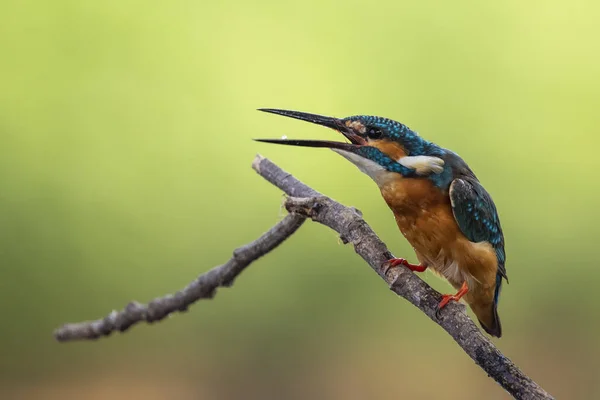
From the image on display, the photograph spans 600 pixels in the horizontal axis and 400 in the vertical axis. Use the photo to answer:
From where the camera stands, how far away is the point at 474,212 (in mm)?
1312

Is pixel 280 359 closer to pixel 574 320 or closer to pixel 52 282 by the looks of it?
pixel 52 282

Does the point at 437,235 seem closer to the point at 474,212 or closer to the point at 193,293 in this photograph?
the point at 474,212

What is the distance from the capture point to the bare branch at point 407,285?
0.96 metres

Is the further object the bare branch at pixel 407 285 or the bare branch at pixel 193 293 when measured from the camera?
the bare branch at pixel 193 293

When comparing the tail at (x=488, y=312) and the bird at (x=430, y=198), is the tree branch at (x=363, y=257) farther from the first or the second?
the tail at (x=488, y=312)

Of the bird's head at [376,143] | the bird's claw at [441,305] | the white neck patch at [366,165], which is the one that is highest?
the bird's head at [376,143]

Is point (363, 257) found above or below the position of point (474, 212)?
below

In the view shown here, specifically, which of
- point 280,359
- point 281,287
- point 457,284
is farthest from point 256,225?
point 457,284

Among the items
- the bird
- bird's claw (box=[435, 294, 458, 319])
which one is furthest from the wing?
bird's claw (box=[435, 294, 458, 319])

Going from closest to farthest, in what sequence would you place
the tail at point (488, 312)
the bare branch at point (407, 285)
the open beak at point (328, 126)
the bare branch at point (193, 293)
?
the bare branch at point (407, 285) < the open beak at point (328, 126) < the bare branch at point (193, 293) < the tail at point (488, 312)

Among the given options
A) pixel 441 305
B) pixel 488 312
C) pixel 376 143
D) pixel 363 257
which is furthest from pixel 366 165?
pixel 488 312

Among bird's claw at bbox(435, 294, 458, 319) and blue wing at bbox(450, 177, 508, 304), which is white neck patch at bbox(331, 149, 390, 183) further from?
bird's claw at bbox(435, 294, 458, 319)

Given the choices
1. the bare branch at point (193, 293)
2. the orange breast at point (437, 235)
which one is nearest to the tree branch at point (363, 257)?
the bare branch at point (193, 293)

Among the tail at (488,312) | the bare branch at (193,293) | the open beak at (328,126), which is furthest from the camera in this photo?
the tail at (488,312)
